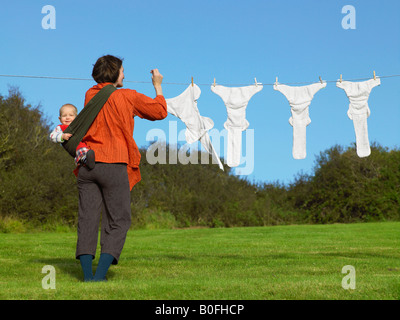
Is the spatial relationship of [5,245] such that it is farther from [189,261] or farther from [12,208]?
[12,208]

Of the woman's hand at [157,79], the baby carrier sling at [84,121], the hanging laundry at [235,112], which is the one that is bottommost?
the baby carrier sling at [84,121]


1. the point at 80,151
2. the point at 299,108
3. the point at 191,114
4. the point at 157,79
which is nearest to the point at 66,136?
the point at 80,151

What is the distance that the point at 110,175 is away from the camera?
407 cm

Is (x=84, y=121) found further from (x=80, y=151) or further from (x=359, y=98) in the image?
(x=359, y=98)

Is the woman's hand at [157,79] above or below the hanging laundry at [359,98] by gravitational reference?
below

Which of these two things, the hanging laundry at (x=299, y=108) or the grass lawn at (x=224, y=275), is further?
the hanging laundry at (x=299, y=108)

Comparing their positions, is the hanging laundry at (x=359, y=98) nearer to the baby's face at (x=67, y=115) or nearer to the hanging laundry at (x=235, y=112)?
the hanging laundry at (x=235, y=112)

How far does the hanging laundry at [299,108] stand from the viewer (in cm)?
951

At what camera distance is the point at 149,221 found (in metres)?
18.7

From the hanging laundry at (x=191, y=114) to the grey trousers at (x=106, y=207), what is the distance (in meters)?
5.85

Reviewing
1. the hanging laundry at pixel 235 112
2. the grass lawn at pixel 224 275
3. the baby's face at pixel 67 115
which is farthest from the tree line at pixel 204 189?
the baby's face at pixel 67 115

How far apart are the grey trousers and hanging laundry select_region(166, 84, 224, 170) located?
5.85 metres

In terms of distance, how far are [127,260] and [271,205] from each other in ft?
55.8

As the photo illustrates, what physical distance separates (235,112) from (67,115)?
5687 millimetres
